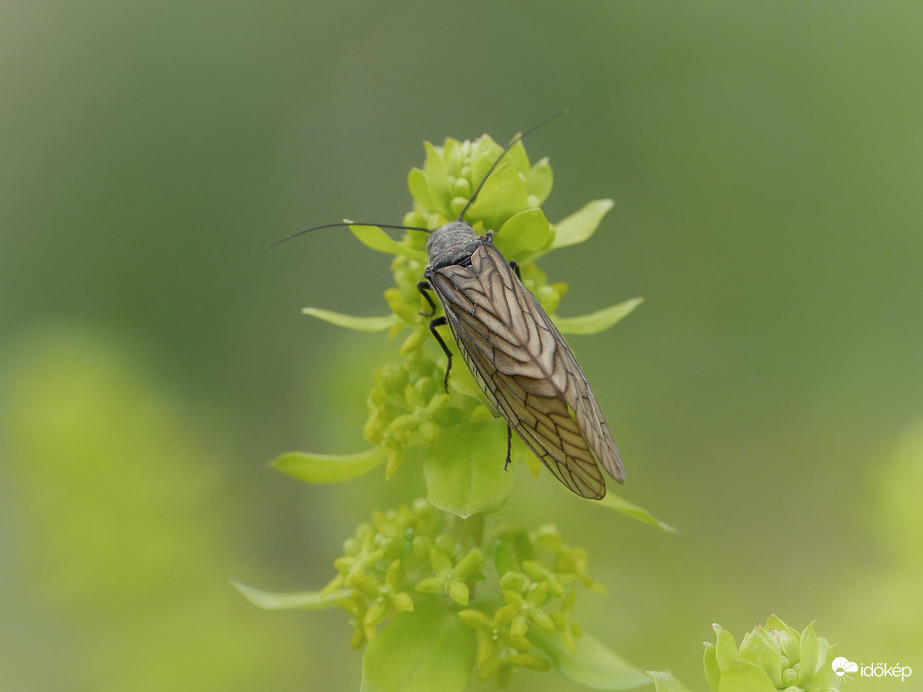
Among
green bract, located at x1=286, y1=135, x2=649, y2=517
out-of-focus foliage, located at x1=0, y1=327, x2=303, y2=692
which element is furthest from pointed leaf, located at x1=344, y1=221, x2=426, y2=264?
out-of-focus foliage, located at x1=0, y1=327, x2=303, y2=692

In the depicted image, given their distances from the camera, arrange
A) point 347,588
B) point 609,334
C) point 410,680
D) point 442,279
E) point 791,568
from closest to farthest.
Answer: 1. point 410,680
2. point 347,588
3. point 442,279
4. point 791,568
5. point 609,334

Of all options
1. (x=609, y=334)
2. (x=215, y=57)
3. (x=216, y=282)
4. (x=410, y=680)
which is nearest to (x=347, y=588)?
(x=410, y=680)

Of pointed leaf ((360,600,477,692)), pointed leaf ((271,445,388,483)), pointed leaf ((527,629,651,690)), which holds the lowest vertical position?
pointed leaf ((360,600,477,692))

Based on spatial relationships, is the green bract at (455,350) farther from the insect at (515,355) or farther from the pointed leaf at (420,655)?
the pointed leaf at (420,655)

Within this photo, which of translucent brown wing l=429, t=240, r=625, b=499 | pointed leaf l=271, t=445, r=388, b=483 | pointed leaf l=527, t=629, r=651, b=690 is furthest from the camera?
pointed leaf l=271, t=445, r=388, b=483

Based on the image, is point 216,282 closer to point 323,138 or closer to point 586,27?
point 323,138

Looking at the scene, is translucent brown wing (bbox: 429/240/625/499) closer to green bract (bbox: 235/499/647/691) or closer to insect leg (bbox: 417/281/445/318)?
insect leg (bbox: 417/281/445/318)

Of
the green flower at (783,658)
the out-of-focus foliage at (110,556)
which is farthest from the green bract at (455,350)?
the out-of-focus foliage at (110,556)
